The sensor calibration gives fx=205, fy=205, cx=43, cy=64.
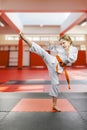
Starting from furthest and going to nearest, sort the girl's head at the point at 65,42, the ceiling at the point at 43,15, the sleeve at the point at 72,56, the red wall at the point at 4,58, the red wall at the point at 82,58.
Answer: the red wall at the point at 82,58
the red wall at the point at 4,58
the ceiling at the point at 43,15
the girl's head at the point at 65,42
the sleeve at the point at 72,56

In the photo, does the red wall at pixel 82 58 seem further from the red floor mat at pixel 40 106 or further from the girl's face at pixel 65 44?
the girl's face at pixel 65 44

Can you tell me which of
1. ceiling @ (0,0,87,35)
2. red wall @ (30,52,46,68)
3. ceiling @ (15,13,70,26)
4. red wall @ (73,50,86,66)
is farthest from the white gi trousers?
red wall @ (73,50,86,66)

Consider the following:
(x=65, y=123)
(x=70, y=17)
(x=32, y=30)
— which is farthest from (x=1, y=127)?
(x=32, y=30)

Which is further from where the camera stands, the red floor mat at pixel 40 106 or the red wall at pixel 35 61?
the red wall at pixel 35 61

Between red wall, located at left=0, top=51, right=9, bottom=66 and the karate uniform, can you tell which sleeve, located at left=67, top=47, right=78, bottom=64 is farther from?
red wall, located at left=0, top=51, right=9, bottom=66

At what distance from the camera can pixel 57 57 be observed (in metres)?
3.51

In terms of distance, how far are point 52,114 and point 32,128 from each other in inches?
27.4

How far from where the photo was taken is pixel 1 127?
8.61ft

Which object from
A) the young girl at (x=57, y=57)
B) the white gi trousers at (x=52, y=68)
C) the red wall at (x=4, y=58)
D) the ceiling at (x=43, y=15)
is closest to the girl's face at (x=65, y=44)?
the young girl at (x=57, y=57)

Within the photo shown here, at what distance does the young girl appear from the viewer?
3.40 metres

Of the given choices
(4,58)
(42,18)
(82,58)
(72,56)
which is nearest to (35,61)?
(4,58)

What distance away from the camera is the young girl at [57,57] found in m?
3.40

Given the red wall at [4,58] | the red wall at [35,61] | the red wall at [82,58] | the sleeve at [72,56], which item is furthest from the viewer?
the red wall at [82,58]

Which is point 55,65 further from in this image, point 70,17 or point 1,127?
point 70,17
